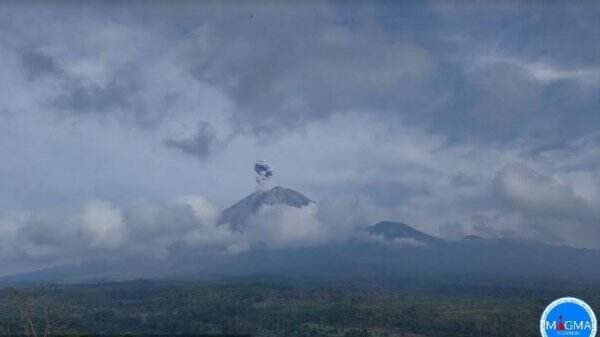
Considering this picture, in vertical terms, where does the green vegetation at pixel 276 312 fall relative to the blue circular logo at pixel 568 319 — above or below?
below

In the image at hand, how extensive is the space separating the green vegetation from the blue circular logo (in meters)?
61.7

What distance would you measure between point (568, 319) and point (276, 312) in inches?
3517

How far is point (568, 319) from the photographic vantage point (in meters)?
10.4

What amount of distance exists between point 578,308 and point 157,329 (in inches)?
3213

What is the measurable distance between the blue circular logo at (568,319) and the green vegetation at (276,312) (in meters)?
61.7

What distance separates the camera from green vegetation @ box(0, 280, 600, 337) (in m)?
80.7

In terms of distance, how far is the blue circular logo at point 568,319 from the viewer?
1033 cm

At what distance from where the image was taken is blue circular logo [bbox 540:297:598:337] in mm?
10328

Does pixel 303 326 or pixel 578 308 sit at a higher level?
pixel 578 308

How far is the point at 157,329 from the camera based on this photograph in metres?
85.4

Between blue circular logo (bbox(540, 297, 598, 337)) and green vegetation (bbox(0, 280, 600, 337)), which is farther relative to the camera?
green vegetation (bbox(0, 280, 600, 337))

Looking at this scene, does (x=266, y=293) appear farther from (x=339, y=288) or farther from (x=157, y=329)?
(x=157, y=329)

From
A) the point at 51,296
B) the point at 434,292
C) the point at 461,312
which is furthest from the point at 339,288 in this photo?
the point at 51,296

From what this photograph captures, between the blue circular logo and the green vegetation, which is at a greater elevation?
the blue circular logo
